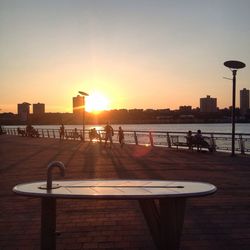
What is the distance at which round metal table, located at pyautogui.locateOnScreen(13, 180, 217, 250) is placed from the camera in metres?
4.69

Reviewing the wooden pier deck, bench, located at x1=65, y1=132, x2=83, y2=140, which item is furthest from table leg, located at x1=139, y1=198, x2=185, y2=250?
bench, located at x1=65, y1=132, x2=83, y2=140

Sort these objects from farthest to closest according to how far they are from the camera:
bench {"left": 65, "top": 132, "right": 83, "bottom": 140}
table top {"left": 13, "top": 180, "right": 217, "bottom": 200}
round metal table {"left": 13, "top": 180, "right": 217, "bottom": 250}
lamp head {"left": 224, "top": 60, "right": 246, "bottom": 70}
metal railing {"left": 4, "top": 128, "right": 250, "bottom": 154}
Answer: bench {"left": 65, "top": 132, "right": 83, "bottom": 140}, metal railing {"left": 4, "top": 128, "right": 250, "bottom": 154}, lamp head {"left": 224, "top": 60, "right": 246, "bottom": 70}, round metal table {"left": 13, "top": 180, "right": 217, "bottom": 250}, table top {"left": 13, "top": 180, "right": 217, "bottom": 200}

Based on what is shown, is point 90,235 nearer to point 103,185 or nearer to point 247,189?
point 103,185

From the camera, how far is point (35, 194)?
472 cm

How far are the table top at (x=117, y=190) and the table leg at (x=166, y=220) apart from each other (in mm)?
170

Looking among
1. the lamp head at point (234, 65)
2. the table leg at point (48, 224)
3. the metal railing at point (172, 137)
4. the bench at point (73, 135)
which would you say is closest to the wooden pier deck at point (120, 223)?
the table leg at point (48, 224)

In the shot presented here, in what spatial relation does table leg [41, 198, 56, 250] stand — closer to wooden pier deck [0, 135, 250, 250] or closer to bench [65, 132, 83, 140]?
wooden pier deck [0, 135, 250, 250]

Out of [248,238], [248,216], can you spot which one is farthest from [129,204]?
[248,238]

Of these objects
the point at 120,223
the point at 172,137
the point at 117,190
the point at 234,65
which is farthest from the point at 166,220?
the point at 172,137

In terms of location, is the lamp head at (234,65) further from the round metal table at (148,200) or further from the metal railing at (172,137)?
the round metal table at (148,200)

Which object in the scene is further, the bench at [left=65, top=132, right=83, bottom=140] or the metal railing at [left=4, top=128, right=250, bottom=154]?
the bench at [left=65, top=132, right=83, bottom=140]

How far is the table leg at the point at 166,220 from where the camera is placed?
4949 millimetres

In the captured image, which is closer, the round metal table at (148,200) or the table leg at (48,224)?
the round metal table at (148,200)

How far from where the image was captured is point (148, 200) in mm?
5074
